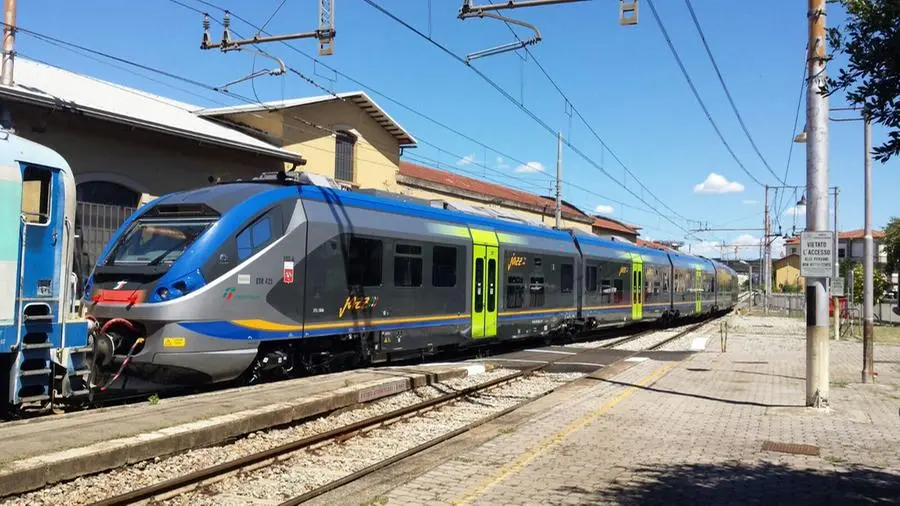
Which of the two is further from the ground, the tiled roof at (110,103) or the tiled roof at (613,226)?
the tiled roof at (613,226)

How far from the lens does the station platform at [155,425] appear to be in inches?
228

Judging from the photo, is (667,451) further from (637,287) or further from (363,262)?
(637,287)

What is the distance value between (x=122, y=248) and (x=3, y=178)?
326 centimetres

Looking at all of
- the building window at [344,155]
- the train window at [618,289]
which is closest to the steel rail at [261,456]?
the train window at [618,289]

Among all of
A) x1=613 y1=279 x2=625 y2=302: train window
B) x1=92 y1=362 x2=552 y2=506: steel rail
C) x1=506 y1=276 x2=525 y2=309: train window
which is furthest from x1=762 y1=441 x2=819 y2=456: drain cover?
x1=613 y1=279 x2=625 y2=302: train window

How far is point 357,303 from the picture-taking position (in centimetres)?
1225

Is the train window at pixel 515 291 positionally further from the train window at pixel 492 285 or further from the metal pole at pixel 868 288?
the metal pole at pixel 868 288

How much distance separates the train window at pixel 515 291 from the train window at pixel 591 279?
4.84 meters

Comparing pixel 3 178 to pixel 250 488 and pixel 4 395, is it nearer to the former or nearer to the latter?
pixel 4 395

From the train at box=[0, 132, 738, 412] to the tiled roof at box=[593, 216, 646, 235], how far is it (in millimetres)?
44647

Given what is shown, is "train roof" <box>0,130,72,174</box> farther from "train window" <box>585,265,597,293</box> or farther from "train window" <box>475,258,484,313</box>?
"train window" <box>585,265,597,293</box>

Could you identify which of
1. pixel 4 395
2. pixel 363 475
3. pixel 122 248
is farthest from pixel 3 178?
pixel 363 475

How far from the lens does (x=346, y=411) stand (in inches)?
385

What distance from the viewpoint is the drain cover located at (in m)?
7.78
